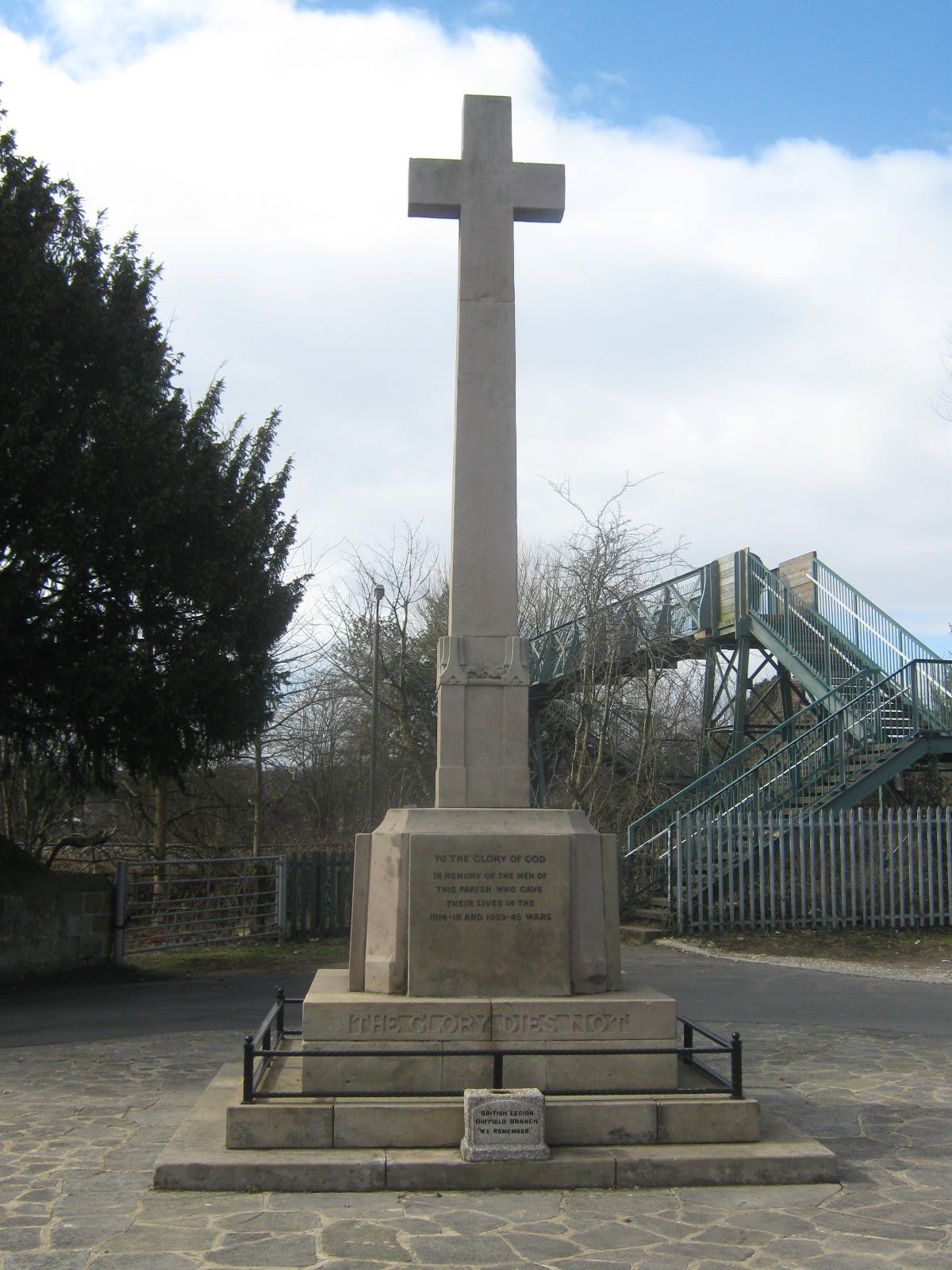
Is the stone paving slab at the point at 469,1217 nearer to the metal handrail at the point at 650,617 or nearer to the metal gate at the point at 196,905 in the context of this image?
the metal gate at the point at 196,905

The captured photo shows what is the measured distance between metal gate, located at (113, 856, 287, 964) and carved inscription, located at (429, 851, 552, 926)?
28.9ft

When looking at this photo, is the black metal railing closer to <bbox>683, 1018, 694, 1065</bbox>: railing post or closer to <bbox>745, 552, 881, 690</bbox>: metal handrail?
<bbox>683, 1018, 694, 1065</bbox>: railing post

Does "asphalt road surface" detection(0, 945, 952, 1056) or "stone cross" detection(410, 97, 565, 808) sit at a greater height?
"stone cross" detection(410, 97, 565, 808)

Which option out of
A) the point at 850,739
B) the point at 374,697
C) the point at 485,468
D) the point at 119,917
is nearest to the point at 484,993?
the point at 485,468

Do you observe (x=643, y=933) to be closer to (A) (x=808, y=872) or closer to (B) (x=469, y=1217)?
(A) (x=808, y=872)

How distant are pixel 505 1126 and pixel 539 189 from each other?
5931 mm

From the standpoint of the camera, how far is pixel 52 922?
46.4ft

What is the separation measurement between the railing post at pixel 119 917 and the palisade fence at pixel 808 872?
7.91m

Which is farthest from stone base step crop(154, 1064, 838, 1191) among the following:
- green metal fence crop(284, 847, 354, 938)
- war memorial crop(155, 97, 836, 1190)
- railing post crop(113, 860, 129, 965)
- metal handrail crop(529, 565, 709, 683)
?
metal handrail crop(529, 565, 709, 683)

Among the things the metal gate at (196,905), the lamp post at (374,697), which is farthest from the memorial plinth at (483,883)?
the lamp post at (374,697)

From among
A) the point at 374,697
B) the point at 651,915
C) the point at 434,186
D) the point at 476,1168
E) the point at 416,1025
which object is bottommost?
the point at 476,1168

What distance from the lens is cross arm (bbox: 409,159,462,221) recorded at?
8000mm

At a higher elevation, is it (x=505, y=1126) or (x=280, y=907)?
(x=280, y=907)

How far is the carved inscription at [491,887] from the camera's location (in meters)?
6.75
